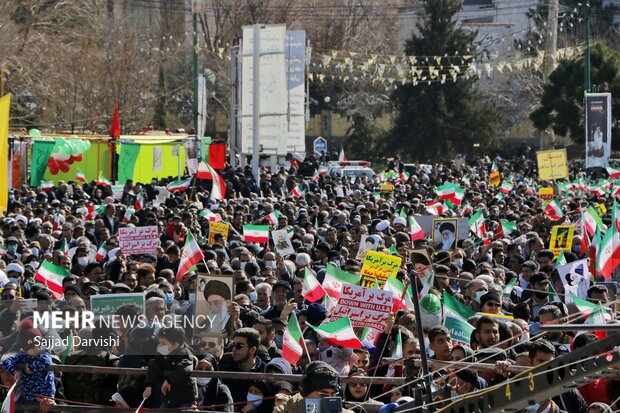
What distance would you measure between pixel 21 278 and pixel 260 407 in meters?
7.02

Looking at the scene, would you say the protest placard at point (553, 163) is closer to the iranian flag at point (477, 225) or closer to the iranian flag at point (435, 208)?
the iranian flag at point (435, 208)

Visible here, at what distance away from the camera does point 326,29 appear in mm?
74312

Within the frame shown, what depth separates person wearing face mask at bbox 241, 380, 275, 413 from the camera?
842cm

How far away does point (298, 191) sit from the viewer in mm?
30359

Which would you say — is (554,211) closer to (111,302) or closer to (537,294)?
(537,294)

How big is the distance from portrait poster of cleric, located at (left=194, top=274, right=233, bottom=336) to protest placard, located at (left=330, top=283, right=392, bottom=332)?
88 cm

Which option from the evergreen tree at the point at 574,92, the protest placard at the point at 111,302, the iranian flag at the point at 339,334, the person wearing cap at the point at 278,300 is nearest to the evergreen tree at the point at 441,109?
the evergreen tree at the point at 574,92

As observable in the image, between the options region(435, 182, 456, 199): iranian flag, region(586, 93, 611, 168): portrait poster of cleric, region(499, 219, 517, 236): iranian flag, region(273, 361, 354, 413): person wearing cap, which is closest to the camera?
region(273, 361, 354, 413): person wearing cap

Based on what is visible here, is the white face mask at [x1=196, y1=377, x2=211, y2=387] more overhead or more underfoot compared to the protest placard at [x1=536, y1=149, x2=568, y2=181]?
more underfoot

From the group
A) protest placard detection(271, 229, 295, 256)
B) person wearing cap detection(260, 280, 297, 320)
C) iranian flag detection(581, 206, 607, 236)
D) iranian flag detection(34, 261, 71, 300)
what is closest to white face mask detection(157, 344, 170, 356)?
person wearing cap detection(260, 280, 297, 320)

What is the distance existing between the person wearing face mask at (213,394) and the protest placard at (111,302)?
56.5 inches

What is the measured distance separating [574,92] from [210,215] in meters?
34.0

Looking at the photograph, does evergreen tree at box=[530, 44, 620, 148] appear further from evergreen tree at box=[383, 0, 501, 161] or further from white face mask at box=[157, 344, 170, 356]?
white face mask at box=[157, 344, 170, 356]

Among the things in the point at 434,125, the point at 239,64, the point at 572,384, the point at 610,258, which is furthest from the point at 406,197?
the point at 434,125
